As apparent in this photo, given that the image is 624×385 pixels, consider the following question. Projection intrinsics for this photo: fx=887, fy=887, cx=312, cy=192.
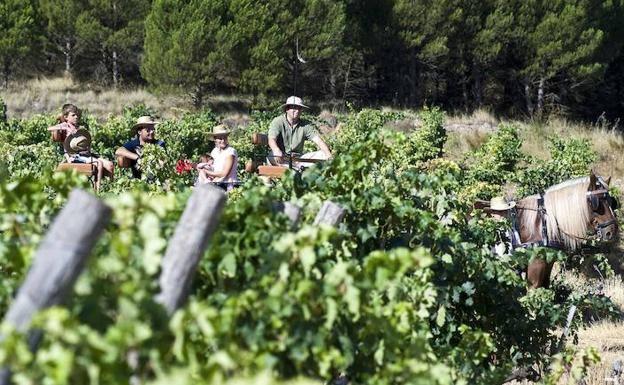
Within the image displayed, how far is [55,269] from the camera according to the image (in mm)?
1999

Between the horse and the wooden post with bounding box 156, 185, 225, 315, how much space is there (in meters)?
6.13

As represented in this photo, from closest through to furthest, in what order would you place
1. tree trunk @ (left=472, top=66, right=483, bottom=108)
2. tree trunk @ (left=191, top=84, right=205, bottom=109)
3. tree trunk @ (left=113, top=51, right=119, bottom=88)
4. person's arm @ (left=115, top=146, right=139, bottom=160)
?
person's arm @ (left=115, top=146, right=139, bottom=160)
tree trunk @ (left=191, top=84, right=205, bottom=109)
tree trunk @ (left=113, top=51, right=119, bottom=88)
tree trunk @ (left=472, top=66, right=483, bottom=108)

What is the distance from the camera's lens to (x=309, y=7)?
90.2ft

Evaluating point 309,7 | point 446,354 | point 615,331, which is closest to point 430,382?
point 446,354

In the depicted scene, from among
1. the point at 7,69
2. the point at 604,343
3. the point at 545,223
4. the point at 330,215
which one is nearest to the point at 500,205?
the point at 545,223

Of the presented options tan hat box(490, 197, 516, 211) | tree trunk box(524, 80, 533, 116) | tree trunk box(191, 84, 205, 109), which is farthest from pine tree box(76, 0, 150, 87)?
tan hat box(490, 197, 516, 211)

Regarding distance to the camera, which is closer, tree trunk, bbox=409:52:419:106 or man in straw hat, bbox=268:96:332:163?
man in straw hat, bbox=268:96:332:163

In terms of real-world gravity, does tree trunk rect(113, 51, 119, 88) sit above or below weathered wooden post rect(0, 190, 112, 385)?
below

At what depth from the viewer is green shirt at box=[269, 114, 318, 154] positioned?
7656 millimetres

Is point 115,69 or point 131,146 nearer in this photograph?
point 131,146

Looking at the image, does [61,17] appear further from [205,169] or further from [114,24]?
[205,169]

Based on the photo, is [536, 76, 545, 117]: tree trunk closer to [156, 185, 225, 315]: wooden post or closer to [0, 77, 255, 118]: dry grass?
[0, 77, 255, 118]: dry grass

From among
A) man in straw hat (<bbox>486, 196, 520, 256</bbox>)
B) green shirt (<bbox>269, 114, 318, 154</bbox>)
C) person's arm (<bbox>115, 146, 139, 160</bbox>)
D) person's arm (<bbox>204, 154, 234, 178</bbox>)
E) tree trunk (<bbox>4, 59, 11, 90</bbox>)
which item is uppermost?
green shirt (<bbox>269, 114, 318, 154</bbox>)

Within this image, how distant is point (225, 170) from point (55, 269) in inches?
209
